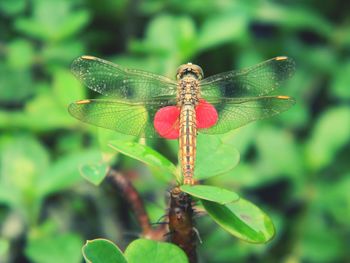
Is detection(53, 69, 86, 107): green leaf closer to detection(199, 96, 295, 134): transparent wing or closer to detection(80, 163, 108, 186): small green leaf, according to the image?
detection(199, 96, 295, 134): transparent wing

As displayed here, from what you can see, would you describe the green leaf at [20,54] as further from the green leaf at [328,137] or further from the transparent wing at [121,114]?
the green leaf at [328,137]

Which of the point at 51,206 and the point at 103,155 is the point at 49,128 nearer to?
the point at 51,206

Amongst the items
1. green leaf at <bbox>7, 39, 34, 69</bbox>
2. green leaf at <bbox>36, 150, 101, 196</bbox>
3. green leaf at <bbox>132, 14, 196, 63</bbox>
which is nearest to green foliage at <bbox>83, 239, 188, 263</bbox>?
green leaf at <bbox>36, 150, 101, 196</bbox>

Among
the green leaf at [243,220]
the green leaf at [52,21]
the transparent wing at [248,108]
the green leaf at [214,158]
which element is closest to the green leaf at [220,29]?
the green leaf at [52,21]

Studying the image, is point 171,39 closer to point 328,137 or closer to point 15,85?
point 15,85

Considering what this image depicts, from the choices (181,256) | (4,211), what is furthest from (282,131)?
(181,256)

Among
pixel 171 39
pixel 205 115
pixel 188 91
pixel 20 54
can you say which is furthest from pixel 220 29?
pixel 205 115

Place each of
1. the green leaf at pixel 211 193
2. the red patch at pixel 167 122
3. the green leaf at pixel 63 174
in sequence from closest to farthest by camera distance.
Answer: the green leaf at pixel 211 193, the red patch at pixel 167 122, the green leaf at pixel 63 174

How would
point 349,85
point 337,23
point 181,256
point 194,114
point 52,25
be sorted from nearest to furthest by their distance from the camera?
point 181,256 → point 194,114 → point 52,25 → point 349,85 → point 337,23
